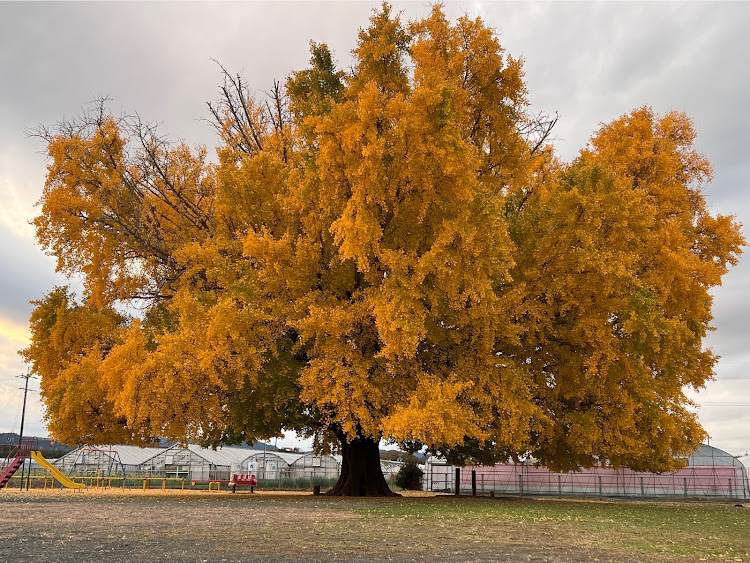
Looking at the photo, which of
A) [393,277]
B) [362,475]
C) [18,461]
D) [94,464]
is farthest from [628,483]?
[94,464]

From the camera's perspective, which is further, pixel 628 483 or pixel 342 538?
pixel 628 483

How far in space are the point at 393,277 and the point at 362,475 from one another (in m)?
9.71

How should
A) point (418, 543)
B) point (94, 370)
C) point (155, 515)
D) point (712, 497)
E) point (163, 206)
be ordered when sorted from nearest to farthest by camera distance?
point (418, 543)
point (155, 515)
point (94, 370)
point (163, 206)
point (712, 497)

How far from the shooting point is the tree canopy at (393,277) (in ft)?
57.7

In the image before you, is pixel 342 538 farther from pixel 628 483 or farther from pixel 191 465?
pixel 191 465

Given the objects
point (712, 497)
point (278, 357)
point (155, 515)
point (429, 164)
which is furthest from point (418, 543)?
point (712, 497)

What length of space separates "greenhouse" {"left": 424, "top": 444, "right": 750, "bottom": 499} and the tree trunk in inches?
→ 566

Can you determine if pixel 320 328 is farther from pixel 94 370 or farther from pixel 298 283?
pixel 94 370

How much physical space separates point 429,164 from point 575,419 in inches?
371

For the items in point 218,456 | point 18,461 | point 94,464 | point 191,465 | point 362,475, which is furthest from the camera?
point 218,456

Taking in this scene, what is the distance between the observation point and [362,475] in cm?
2405

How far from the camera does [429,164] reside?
1759 cm

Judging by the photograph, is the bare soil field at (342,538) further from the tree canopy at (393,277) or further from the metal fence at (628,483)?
the metal fence at (628,483)

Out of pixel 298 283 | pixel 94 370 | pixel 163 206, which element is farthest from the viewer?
pixel 163 206
